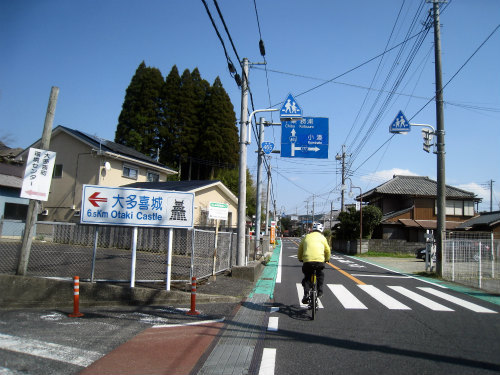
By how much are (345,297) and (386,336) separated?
3378 mm

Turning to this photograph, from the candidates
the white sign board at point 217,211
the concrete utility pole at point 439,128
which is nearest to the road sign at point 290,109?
the white sign board at point 217,211

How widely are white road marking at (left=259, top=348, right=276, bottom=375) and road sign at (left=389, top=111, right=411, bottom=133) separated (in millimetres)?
11036

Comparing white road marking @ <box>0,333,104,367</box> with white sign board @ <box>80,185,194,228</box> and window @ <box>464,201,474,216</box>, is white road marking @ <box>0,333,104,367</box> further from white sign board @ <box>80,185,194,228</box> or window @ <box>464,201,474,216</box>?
window @ <box>464,201,474,216</box>

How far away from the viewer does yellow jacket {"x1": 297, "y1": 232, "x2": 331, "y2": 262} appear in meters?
6.64

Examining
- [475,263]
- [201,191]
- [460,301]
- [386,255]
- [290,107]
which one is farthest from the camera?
[386,255]

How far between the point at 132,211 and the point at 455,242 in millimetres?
11126

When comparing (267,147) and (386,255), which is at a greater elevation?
(267,147)

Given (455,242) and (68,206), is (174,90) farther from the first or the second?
(455,242)

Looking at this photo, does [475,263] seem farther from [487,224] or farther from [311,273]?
[487,224]

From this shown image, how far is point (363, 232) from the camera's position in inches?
1236

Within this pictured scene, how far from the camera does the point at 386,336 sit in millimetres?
5223

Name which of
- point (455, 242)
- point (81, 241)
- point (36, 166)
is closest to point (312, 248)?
point (36, 166)

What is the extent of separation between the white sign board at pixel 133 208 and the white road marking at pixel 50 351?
10.8ft

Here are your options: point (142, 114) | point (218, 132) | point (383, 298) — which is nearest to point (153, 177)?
point (218, 132)
